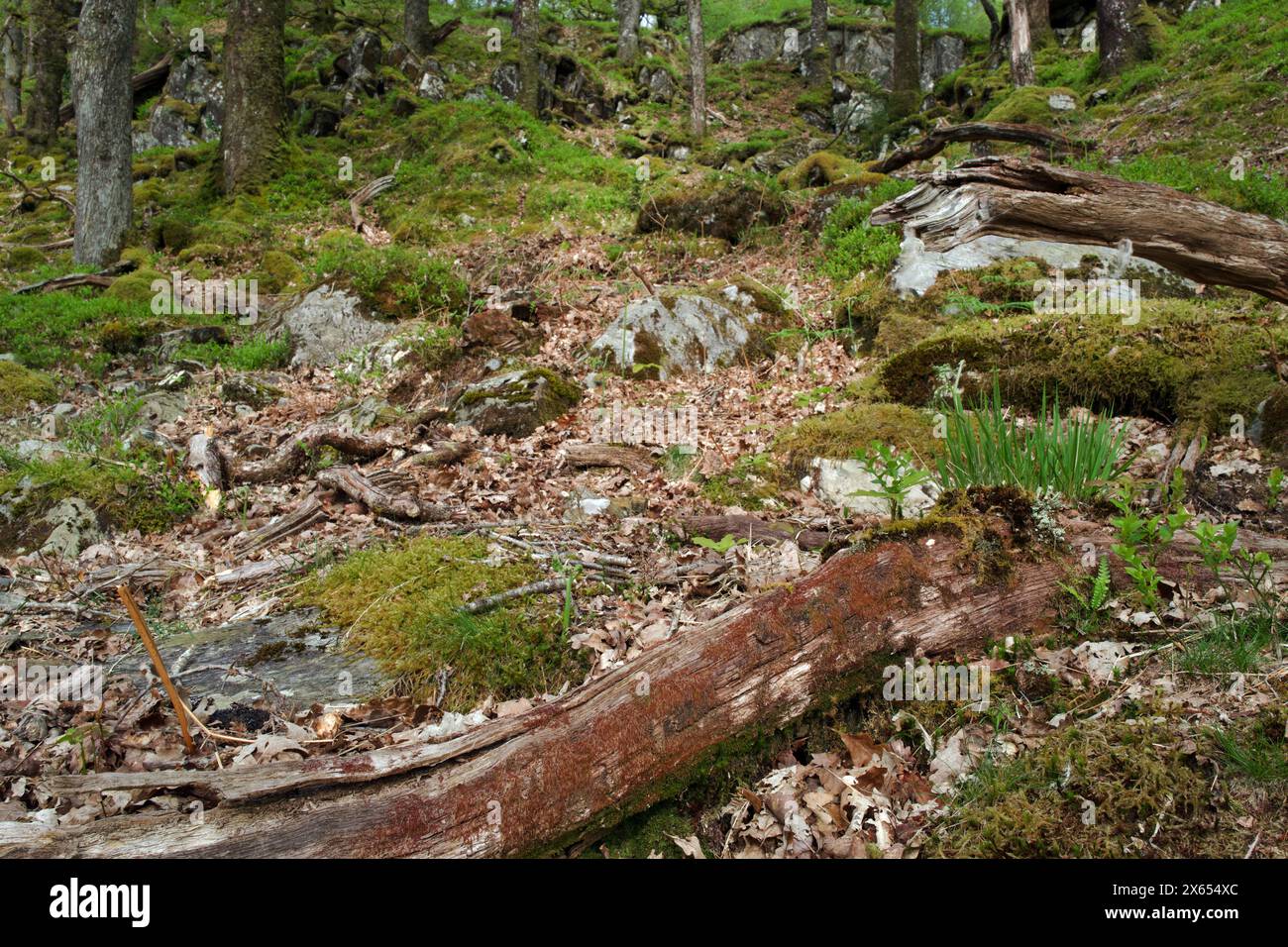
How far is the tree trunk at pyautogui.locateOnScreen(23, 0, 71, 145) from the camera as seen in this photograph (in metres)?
17.2

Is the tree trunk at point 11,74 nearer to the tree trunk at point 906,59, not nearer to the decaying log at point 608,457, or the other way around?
the decaying log at point 608,457

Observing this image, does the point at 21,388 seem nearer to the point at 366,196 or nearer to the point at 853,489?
the point at 366,196

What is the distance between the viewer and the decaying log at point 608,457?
6.28 metres

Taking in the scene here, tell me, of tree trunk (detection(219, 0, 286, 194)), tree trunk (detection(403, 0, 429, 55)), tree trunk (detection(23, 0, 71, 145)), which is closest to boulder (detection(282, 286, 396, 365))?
tree trunk (detection(219, 0, 286, 194))

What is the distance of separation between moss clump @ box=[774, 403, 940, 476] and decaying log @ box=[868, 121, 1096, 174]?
6.42 meters

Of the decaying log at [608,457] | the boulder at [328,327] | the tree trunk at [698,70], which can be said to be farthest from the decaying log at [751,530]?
the tree trunk at [698,70]

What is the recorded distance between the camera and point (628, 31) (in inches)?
971

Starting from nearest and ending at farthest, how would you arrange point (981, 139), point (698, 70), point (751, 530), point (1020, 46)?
1. point (751, 530)
2. point (981, 139)
3. point (1020, 46)
4. point (698, 70)

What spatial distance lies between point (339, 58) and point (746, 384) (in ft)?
53.5

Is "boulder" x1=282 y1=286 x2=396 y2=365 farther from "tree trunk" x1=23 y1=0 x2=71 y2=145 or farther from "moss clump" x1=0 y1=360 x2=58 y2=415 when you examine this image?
"tree trunk" x1=23 y1=0 x2=71 y2=145

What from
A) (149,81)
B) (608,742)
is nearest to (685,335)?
(608,742)

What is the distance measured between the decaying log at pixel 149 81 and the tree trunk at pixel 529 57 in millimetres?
9861

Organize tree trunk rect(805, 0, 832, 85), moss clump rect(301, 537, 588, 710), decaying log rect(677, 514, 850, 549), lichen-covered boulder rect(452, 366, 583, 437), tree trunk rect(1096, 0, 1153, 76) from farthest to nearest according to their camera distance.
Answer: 1. tree trunk rect(805, 0, 832, 85)
2. tree trunk rect(1096, 0, 1153, 76)
3. lichen-covered boulder rect(452, 366, 583, 437)
4. decaying log rect(677, 514, 850, 549)
5. moss clump rect(301, 537, 588, 710)

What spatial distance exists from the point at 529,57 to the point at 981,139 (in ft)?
39.8
